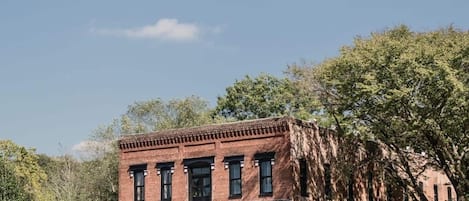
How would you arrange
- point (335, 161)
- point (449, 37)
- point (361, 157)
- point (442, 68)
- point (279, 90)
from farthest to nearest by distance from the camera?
point (279, 90) < point (361, 157) < point (335, 161) < point (449, 37) < point (442, 68)

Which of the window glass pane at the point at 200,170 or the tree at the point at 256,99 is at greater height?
the tree at the point at 256,99

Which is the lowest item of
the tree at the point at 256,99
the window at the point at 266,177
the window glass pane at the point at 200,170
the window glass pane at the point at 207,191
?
the window glass pane at the point at 207,191

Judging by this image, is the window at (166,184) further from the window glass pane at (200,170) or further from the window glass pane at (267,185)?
the window glass pane at (267,185)

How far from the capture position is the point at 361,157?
4834 centimetres

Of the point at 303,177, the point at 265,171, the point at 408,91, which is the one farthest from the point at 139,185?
the point at 408,91

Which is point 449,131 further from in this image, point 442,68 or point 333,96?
point 333,96

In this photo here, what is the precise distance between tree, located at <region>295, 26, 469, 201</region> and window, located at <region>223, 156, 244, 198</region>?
5.46 metres

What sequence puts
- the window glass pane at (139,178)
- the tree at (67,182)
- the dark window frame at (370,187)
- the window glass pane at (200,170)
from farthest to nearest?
the tree at (67,182), the dark window frame at (370,187), the window glass pane at (139,178), the window glass pane at (200,170)

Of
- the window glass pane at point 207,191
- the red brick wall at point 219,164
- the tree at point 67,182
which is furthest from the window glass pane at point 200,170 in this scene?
the tree at point 67,182

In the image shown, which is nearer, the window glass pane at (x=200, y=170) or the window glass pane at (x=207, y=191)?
the window glass pane at (x=207, y=191)

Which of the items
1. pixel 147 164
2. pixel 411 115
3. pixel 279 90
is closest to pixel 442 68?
pixel 411 115

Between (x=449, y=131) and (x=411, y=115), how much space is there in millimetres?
1915

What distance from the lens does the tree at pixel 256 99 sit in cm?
6775

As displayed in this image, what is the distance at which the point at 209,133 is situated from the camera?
4362 centimetres
